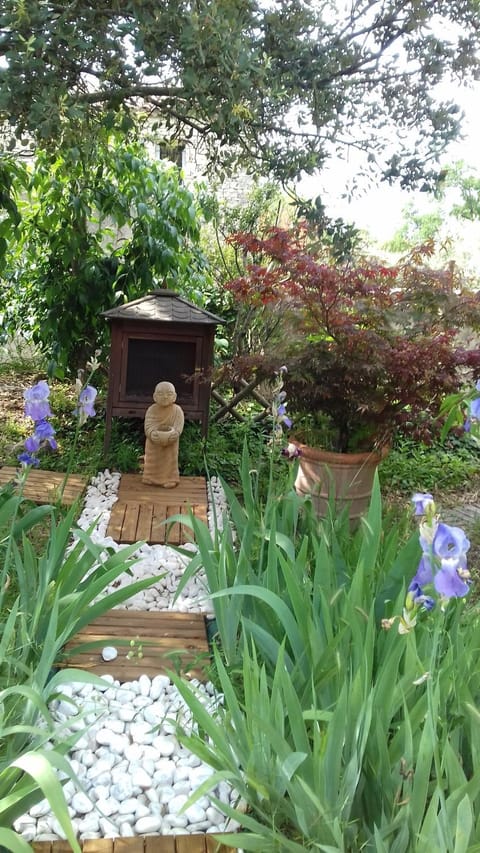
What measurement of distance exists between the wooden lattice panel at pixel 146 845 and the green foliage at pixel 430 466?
9.81 ft

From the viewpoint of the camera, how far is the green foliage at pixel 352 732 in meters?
1.20

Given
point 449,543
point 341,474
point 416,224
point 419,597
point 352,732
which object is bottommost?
point 352,732

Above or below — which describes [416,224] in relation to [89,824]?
above

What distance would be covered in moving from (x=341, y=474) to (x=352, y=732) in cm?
210

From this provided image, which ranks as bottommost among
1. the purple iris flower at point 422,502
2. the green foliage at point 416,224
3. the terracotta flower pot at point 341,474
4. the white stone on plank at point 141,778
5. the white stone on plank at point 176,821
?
the white stone on plank at point 176,821

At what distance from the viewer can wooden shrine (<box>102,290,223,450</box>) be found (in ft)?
13.6

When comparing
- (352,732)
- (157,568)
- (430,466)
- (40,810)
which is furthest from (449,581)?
(430,466)

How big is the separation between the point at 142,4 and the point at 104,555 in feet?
6.44

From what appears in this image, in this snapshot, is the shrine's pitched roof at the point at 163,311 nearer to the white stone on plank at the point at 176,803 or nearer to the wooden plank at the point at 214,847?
the white stone on plank at the point at 176,803

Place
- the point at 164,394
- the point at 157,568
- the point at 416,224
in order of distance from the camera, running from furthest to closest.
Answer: the point at 416,224 < the point at 164,394 < the point at 157,568

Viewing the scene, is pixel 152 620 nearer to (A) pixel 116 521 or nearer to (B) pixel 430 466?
(A) pixel 116 521

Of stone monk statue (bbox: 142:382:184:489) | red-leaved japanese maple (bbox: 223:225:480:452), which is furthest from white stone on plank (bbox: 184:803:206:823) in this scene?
stone monk statue (bbox: 142:382:184:489)

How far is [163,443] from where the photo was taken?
3.82 meters

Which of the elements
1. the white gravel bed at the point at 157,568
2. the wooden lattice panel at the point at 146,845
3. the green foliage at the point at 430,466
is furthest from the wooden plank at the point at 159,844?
the green foliage at the point at 430,466
